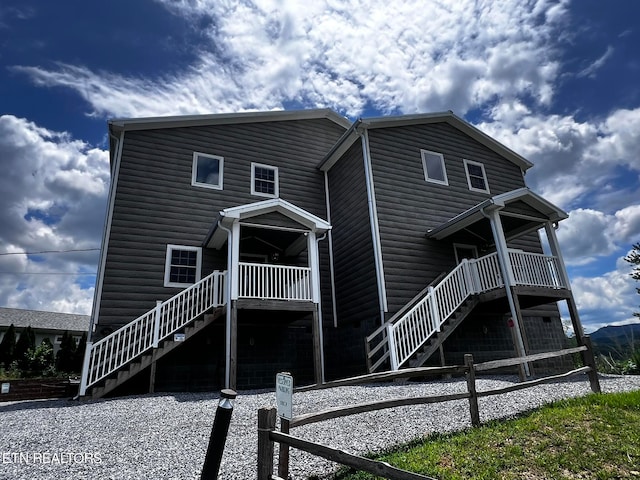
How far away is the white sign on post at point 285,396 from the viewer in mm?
3377

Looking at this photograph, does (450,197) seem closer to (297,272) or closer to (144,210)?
(297,272)

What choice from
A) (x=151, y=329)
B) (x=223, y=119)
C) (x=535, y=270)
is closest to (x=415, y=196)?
(x=535, y=270)

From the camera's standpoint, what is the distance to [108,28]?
10.7 meters

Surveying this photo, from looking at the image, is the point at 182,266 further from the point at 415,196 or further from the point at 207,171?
the point at 415,196

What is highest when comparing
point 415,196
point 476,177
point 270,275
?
point 476,177

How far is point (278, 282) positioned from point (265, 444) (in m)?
7.80

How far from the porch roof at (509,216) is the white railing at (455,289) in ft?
3.91

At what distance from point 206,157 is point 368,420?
1119 cm

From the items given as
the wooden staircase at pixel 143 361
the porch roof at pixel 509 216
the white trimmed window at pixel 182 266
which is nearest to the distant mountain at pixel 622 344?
the porch roof at pixel 509 216

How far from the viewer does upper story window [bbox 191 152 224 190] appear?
13.4 m

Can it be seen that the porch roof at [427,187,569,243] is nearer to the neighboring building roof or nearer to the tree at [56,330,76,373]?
the tree at [56,330,76,373]

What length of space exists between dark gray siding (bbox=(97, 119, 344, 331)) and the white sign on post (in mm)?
9060

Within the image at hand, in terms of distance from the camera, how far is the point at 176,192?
42.3ft

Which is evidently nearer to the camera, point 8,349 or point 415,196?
point 415,196
